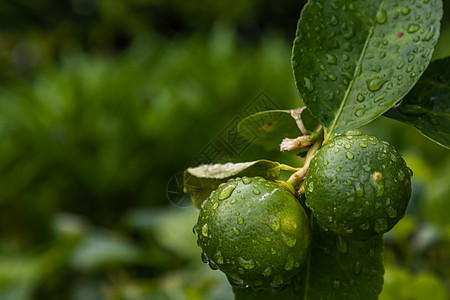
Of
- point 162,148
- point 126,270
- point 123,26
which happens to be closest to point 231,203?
point 126,270

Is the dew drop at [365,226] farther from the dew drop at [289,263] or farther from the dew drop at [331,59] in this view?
the dew drop at [331,59]

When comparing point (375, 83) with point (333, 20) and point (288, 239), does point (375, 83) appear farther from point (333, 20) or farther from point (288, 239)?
point (288, 239)

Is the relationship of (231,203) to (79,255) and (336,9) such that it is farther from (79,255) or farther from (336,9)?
(79,255)

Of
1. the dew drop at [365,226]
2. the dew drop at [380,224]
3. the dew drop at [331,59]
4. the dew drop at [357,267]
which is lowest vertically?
the dew drop at [357,267]

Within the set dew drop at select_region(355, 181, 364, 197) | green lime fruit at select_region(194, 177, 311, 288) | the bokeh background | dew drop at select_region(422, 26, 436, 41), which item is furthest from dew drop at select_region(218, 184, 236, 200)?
the bokeh background

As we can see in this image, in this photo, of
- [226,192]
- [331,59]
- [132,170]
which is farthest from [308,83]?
[132,170]

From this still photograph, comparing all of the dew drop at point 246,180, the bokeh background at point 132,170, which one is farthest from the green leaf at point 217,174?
the bokeh background at point 132,170
